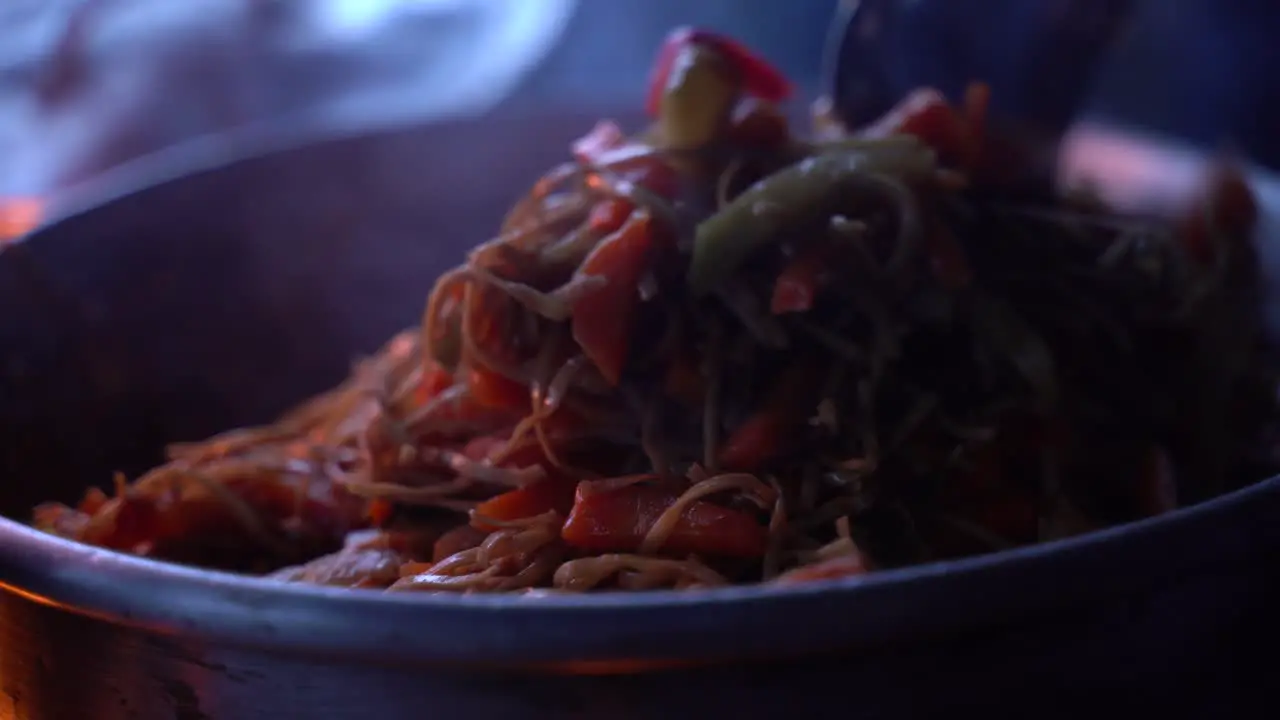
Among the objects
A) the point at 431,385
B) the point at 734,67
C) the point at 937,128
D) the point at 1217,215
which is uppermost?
the point at 734,67

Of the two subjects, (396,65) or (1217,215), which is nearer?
(1217,215)

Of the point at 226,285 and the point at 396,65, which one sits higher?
the point at 396,65

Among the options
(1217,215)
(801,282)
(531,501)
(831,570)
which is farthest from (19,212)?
(1217,215)

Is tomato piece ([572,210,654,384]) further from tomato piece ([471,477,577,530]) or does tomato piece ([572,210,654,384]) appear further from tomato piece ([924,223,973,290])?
tomato piece ([924,223,973,290])

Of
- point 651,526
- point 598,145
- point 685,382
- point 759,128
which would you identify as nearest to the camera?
point 651,526

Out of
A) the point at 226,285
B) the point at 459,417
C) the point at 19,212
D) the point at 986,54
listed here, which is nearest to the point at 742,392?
the point at 459,417

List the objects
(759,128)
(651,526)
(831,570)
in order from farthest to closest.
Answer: (759,128) → (651,526) → (831,570)

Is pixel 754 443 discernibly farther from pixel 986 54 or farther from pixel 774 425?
pixel 986 54

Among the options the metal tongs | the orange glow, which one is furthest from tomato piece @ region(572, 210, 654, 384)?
the orange glow

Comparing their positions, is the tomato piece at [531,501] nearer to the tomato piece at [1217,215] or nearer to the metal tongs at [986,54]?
the metal tongs at [986,54]
